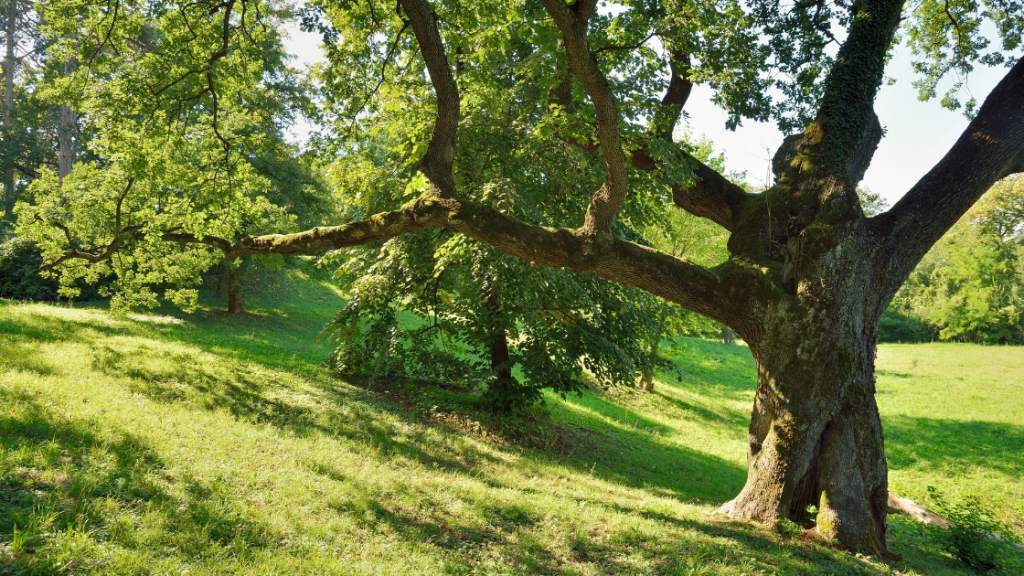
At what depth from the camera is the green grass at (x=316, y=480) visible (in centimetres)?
360

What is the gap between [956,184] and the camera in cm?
662

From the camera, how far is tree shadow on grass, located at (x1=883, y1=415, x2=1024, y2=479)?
13.7m

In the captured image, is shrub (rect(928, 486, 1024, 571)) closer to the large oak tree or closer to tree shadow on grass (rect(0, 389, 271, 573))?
the large oak tree

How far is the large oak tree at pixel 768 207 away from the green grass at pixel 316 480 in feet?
3.90

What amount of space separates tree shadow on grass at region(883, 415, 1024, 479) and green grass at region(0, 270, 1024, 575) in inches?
23.1

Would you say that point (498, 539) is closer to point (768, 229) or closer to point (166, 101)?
point (768, 229)

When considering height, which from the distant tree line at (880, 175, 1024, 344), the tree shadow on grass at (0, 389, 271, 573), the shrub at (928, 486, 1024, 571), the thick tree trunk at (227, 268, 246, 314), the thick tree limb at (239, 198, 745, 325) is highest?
the distant tree line at (880, 175, 1024, 344)

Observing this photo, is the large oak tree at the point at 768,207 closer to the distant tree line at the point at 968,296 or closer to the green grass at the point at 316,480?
the green grass at the point at 316,480

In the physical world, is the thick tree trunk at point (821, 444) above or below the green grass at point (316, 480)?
above

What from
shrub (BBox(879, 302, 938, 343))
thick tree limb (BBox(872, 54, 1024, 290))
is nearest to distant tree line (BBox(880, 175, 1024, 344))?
shrub (BBox(879, 302, 938, 343))

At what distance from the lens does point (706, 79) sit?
7.40m

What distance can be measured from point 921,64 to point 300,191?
20.2m

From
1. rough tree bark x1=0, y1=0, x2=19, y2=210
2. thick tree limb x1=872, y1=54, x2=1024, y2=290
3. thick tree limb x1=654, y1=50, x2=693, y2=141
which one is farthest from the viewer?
rough tree bark x1=0, y1=0, x2=19, y2=210

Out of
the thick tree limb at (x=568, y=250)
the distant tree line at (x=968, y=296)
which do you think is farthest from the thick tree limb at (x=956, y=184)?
the distant tree line at (x=968, y=296)
